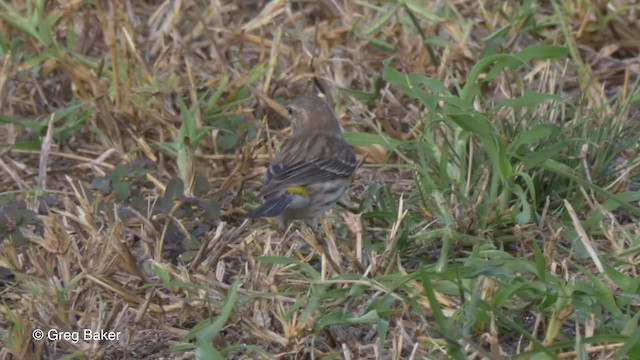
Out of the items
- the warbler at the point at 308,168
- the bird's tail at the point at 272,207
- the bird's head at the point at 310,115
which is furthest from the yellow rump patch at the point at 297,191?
the bird's head at the point at 310,115

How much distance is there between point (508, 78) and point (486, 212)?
1.24 meters

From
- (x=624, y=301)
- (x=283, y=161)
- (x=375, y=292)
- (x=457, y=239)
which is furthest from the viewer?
(x=283, y=161)

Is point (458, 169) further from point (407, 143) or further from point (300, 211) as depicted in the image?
point (300, 211)

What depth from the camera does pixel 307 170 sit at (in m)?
5.60

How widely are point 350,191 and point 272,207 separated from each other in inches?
30.3

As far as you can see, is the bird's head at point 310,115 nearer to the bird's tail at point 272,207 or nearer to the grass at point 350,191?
the grass at point 350,191

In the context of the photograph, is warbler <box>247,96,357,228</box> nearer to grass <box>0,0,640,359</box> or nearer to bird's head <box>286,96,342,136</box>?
bird's head <box>286,96,342,136</box>

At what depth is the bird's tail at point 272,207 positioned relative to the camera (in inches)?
196

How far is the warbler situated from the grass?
4.6 inches

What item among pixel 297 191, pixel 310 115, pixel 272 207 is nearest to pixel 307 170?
pixel 297 191

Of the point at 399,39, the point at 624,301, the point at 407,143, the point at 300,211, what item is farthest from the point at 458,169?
the point at 399,39

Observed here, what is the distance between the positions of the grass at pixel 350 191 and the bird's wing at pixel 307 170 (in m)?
0.14

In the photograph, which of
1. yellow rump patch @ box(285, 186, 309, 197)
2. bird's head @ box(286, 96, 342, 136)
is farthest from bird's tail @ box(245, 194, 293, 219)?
bird's head @ box(286, 96, 342, 136)

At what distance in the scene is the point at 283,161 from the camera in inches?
218
